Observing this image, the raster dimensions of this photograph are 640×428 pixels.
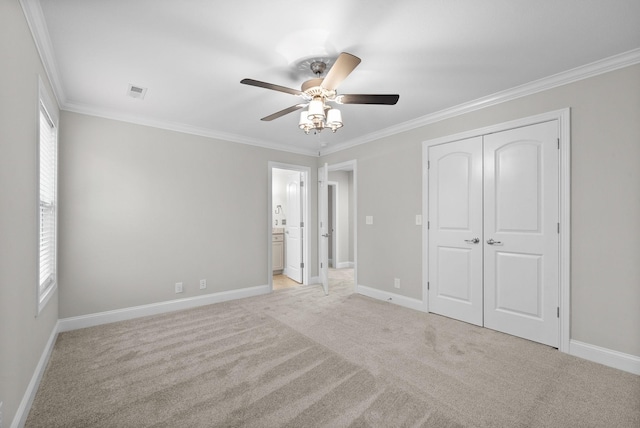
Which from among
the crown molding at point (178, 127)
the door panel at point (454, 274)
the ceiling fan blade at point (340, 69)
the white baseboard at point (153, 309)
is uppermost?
the crown molding at point (178, 127)

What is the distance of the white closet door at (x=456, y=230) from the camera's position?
10.7 feet

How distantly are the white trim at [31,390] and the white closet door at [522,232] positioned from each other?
384 cm

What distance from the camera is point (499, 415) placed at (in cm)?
180

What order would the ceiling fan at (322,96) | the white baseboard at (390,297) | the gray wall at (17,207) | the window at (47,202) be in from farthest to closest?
the white baseboard at (390,297) < the window at (47,202) < the ceiling fan at (322,96) < the gray wall at (17,207)

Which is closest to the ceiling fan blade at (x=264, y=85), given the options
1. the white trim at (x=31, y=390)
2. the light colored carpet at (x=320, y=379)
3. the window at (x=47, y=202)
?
the window at (x=47, y=202)

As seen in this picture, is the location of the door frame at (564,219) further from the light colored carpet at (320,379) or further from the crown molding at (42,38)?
the crown molding at (42,38)

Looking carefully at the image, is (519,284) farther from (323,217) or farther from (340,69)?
(323,217)

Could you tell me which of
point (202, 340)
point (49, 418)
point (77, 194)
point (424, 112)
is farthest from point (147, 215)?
point (424, 112)

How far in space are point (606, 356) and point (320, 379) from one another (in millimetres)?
2369

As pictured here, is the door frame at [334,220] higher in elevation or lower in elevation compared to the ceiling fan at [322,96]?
lower

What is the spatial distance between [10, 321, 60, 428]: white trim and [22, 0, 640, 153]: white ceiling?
2.32 meters

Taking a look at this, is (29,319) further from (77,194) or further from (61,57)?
(61,57)

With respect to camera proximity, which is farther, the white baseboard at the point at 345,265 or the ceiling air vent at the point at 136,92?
the white baseboard at the point at 345,265

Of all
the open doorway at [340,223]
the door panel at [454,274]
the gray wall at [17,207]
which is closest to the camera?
the gray wall at [17,207]
